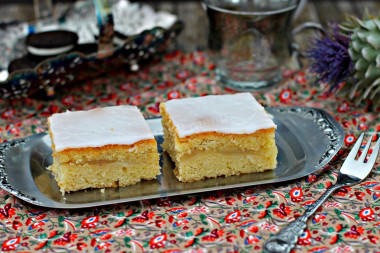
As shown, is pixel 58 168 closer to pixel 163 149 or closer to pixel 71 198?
pixel 71 198

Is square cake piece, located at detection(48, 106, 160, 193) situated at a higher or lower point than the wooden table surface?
lower

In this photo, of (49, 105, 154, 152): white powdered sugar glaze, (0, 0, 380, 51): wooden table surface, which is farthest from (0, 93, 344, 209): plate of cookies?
(0, 0, 380, 51): wooden table surface

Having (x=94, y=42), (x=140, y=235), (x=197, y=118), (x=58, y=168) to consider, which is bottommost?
(x=140, y=235)

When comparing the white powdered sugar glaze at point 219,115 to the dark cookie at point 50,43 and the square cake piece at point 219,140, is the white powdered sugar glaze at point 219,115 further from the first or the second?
the dark cookie at point 50,43

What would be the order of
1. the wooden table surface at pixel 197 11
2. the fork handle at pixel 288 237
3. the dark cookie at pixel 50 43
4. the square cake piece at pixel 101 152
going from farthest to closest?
the wooden table surface at pixel 197 11
the dark cookie at pixel 50 43
the square cake piece at pixel 101 152
the fork handle at pixel 288 237

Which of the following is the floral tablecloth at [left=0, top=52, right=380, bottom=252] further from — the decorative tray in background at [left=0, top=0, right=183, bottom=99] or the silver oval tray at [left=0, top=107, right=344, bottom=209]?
the decorative tray in background at [left=0, top=0, right=183, bottom=99]

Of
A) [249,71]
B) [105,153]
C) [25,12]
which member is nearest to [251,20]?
[249,71]

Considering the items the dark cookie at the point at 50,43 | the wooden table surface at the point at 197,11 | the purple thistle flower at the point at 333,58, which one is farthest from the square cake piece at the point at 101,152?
the wooden table surface at the point at 197,11
